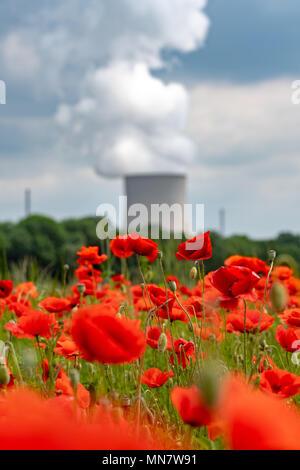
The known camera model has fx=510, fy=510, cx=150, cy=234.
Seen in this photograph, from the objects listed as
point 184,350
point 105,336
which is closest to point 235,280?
point 184,350

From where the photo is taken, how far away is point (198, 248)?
1.07 metres

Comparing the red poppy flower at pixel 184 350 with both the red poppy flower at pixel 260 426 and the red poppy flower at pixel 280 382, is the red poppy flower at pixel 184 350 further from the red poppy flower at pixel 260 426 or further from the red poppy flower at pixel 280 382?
the red poppy flower at pixel 260 426

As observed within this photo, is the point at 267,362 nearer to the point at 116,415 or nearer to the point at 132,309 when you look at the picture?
the point at 116,415

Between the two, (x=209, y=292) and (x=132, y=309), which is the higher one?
(x=209, y=292)

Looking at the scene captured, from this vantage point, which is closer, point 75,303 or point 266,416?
point 266,416

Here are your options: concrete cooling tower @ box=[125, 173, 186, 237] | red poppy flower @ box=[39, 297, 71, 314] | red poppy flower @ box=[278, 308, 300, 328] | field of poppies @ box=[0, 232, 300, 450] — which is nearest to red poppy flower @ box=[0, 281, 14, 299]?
field of poppies @ box=[0, 232, 300, 450]

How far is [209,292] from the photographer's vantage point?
1271 millimetres

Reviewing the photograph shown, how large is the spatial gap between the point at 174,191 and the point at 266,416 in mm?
16453

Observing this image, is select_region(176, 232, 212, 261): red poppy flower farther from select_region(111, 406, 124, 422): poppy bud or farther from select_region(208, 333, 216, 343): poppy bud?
select_region(111, 406, 124, 422): poppy bud

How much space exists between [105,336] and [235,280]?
1.64ft

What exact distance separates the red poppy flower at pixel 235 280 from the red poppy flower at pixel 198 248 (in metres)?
0.09
